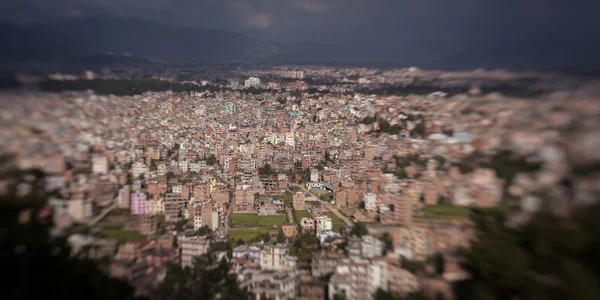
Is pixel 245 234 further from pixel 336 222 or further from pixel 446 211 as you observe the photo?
pixel 446 211

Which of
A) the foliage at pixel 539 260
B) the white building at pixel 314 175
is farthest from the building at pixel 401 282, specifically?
the white building at pixel 314 175

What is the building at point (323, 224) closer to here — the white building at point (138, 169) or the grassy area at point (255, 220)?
the grassy area at point (255, 220)

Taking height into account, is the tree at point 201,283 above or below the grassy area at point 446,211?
below


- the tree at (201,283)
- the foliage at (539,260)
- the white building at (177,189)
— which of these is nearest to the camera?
the foliage at (539,260)

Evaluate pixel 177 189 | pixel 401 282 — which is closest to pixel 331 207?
pixel 177 189

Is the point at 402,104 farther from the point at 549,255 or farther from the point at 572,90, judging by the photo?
the point at 549,255

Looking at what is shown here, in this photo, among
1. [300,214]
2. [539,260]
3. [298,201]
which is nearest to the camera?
[539,260]

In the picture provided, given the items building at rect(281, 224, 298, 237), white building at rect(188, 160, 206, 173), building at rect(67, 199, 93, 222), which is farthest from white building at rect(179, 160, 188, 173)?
building at rect(67, 199, 93, 222)
